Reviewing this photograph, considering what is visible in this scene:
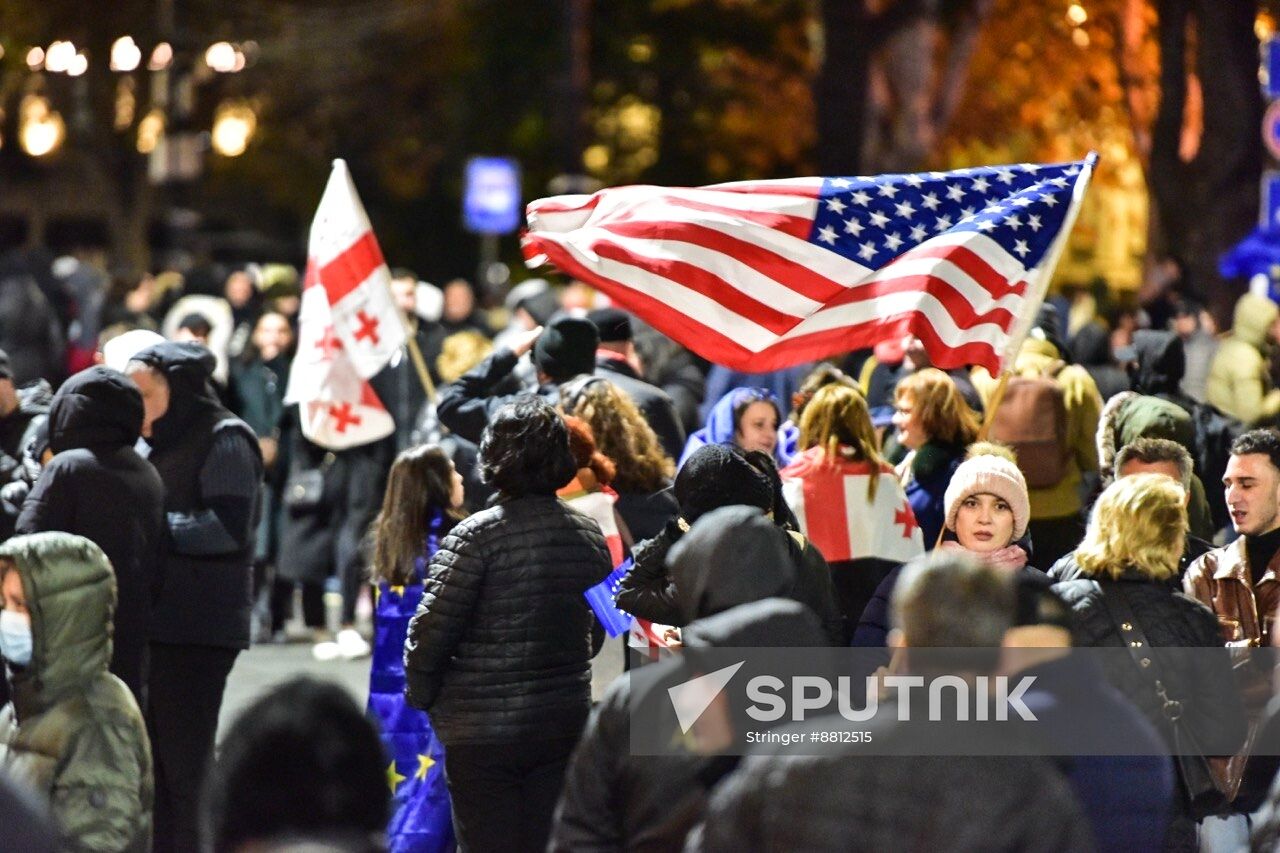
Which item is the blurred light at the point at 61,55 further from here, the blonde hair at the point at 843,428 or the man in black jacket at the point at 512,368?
the blonde hair at the point at 843,428

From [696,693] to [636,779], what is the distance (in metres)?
0.26

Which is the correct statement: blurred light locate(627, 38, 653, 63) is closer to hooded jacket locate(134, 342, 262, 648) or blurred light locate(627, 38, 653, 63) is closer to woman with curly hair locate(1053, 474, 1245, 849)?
hooded jacket locate(134, 342, 262, 648)

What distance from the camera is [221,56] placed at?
123ft

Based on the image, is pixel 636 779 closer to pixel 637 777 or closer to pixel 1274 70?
pixel 637 777

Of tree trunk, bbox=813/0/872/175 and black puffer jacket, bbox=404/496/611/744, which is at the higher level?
tree trunk, bbox=813/0/872/175

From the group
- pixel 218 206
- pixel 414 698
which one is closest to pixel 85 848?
pixel 414 698

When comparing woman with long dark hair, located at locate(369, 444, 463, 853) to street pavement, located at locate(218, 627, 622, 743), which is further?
street pavement, located at locate(218, 627, 622, 743)

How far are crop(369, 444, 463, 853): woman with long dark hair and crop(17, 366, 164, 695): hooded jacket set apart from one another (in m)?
0.98

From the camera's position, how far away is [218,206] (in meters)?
50.9

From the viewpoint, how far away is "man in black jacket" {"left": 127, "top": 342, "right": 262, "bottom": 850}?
845cm

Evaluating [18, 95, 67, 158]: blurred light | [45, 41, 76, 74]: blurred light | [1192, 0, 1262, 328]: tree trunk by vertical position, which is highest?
[45, 41, 76, 74]: blurred light

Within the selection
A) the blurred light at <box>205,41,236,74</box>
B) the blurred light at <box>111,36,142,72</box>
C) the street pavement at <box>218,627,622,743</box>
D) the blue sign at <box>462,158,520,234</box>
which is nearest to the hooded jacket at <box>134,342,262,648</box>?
the street pavement at <box>218,627,622,743</box>

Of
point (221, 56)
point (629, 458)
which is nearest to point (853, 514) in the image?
point (629, 458)

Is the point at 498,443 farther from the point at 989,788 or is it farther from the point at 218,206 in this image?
the point at 218,206
